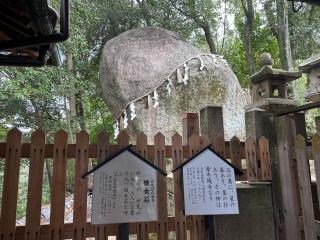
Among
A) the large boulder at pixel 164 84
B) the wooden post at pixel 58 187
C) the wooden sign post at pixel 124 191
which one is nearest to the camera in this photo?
the wooden sign post at pixel 124 191

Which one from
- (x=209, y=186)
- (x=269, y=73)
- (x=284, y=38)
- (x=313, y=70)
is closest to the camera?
(x=209, y=186)

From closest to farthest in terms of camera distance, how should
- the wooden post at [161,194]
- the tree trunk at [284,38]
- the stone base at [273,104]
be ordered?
the wooden post at [161,194] → the stone base at [273,104] → the tree trunk at [284,38]

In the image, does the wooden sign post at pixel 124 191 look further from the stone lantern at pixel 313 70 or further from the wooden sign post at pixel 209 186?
the stone lantern at pixel 313 70

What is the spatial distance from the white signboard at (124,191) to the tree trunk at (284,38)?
884 cm

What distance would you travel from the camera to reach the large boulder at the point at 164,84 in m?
9.45

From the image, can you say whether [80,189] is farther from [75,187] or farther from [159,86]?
[159,86]

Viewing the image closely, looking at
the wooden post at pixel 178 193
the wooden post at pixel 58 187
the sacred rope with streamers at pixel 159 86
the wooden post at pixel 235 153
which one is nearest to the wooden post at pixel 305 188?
the wooden post at pixel 235 153

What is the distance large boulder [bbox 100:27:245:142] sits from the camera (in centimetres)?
945

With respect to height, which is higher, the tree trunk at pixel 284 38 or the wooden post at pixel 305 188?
the tree trunk at pixel 284 38

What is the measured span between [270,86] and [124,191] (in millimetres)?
3165

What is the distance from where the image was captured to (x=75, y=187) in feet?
10.3

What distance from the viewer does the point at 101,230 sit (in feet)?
10.3

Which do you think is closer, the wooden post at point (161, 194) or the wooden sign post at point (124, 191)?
the wooden sign post at point (124, 191)

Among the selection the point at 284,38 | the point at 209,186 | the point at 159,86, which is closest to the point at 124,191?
the point at 209,186
